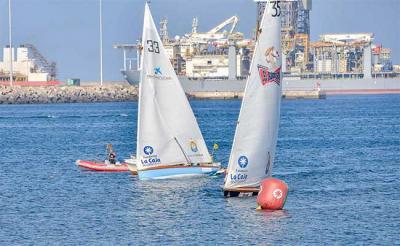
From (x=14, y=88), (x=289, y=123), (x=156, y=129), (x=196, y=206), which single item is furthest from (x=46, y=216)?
(x=14, y=88)

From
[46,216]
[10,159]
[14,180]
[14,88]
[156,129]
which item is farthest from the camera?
[14,88]

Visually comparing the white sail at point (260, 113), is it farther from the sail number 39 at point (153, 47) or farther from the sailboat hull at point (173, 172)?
the sail number 39 at point (153, 47)

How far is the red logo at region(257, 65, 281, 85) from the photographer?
→ 118ft

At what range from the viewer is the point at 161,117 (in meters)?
43.8

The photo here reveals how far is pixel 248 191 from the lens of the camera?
3769 cm

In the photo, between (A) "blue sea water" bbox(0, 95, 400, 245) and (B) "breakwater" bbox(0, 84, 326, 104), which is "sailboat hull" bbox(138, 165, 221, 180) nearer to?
(A) "blue sea water" bbox(0, 95, 400, 245)

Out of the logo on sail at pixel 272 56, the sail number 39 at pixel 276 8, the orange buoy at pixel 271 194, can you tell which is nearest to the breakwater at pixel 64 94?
the logo on sail at pixel 272 56

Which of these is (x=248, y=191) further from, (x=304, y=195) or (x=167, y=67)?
(x=167, y=67)

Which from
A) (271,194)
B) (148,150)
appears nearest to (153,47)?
(148,150)

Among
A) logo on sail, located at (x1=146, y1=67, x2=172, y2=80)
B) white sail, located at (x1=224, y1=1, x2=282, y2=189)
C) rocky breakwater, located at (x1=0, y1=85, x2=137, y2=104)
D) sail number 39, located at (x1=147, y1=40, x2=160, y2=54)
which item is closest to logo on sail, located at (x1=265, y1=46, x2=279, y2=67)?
white sail, located at (x1=224, y1=1, x2=282, y2=189)

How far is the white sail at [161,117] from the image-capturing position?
43.3 m

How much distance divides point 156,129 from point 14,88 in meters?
133

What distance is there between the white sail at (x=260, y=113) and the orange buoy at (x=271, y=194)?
1.20m

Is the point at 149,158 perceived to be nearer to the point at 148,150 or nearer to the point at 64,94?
the point at 148,150
